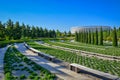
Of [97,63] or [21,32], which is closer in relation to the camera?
[97,63]

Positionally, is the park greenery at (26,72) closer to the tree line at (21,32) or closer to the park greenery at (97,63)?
the park greenery at (97,63)

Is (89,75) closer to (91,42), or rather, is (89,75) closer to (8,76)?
(8,76)

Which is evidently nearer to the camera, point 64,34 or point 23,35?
point 23,35

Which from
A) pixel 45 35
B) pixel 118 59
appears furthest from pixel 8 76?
pixel 45 35

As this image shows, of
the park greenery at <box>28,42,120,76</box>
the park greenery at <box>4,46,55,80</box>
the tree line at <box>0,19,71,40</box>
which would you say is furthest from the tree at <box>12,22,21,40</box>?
the park greenery at <box>4,46,55,80</box>

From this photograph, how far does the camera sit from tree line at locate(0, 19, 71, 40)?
48.4 meters

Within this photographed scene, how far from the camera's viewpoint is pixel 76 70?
8.12m

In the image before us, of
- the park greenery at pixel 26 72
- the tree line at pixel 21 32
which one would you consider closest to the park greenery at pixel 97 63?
the park greenery at pixel 26 72

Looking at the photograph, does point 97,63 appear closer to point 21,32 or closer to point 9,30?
point 9,30

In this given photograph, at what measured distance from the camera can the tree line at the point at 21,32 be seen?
48.4 metres

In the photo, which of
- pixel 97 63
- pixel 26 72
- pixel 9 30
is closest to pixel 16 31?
pixel 9 30

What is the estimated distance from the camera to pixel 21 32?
204 feet

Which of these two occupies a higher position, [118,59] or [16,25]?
[16,25]

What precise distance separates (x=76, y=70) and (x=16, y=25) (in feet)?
164
